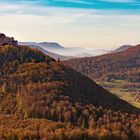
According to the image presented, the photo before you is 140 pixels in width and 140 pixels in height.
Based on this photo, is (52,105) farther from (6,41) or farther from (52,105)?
(6,41)

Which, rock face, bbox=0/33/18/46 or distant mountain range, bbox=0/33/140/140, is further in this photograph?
rock face, bbox=0/33/18/46

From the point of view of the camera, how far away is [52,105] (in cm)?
13138

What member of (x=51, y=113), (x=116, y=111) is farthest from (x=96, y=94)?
(x=51, y=113)

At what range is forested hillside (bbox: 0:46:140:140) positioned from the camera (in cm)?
11581

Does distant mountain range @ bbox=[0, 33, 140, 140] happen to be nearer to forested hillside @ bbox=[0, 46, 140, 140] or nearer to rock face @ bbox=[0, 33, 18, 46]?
forested hillside @ bbox=[0, 46, 140, 140]

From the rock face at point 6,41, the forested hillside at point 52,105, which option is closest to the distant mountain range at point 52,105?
the forested hillside at point 52,105

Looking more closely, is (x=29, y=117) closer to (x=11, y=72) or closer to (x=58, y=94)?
(x=58, y=94)

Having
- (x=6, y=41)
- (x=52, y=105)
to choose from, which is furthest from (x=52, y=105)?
(x=6, y=41)

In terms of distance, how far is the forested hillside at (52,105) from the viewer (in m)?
116

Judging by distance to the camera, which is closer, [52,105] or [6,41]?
[52,105]

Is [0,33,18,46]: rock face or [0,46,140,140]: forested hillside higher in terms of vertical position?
[0,33,18,46]: rock face

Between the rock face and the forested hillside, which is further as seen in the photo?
the rock face

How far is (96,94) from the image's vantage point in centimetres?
14600

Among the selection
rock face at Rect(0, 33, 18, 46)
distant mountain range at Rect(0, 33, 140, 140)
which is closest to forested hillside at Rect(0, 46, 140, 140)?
distant mountain range at Rect(0, 33, 140, 140)
